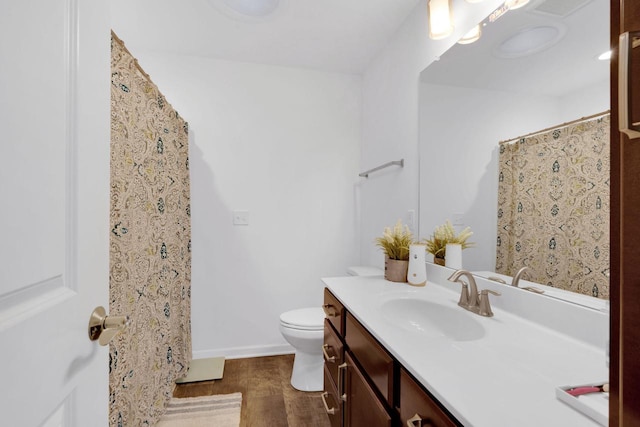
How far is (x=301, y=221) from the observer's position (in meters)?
2.60

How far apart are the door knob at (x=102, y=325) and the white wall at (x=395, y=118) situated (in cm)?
149

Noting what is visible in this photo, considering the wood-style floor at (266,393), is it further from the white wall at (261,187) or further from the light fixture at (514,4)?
the light fixture at (514,4)

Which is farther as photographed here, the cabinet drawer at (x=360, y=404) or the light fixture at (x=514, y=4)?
the light fixture at (x=514, y=4)

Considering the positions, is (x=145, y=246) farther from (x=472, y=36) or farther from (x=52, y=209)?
(x=472, y=36)

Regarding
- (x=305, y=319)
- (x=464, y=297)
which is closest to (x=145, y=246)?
(x=305, y=319)

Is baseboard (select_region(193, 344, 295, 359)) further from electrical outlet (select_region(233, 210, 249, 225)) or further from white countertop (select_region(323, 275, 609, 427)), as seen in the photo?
white countertop (select_region(323, 275, 609, 427))

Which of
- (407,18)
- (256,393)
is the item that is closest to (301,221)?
(256,393)

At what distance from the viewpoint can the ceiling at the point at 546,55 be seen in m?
0.91

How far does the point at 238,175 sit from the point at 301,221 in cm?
65

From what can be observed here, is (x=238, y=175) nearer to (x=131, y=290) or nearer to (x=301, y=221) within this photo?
(x=301, y=221)

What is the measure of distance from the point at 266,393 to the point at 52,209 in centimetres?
192

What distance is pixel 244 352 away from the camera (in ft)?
8.11

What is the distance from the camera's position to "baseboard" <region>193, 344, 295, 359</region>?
2400mm

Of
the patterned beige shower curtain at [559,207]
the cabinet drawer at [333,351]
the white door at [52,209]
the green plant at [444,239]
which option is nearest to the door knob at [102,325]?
the white door at [52,209]
